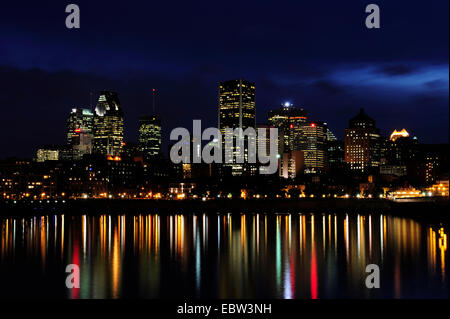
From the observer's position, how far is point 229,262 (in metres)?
40.2

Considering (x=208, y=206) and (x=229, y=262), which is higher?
(x=229, y=262)

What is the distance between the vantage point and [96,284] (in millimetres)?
31734

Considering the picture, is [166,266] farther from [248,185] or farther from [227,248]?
[248,185]

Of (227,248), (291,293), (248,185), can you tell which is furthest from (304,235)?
(248,185)

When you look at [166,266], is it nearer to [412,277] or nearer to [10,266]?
[10,266]

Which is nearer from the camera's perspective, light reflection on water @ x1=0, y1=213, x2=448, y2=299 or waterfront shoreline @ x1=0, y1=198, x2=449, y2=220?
light reflection on water @ x1=0, y1=213, x2=448, y2=299

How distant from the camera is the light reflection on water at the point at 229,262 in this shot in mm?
29844

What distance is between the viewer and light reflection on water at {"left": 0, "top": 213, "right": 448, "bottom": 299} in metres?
29.8

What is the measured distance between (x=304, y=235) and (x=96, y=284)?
30952mm

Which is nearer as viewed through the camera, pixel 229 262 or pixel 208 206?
pixel 229 262

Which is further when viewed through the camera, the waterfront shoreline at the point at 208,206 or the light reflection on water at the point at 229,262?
the waterfront shoreline at the point at 208,206

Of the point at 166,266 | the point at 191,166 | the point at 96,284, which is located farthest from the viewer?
the point at 191,166
